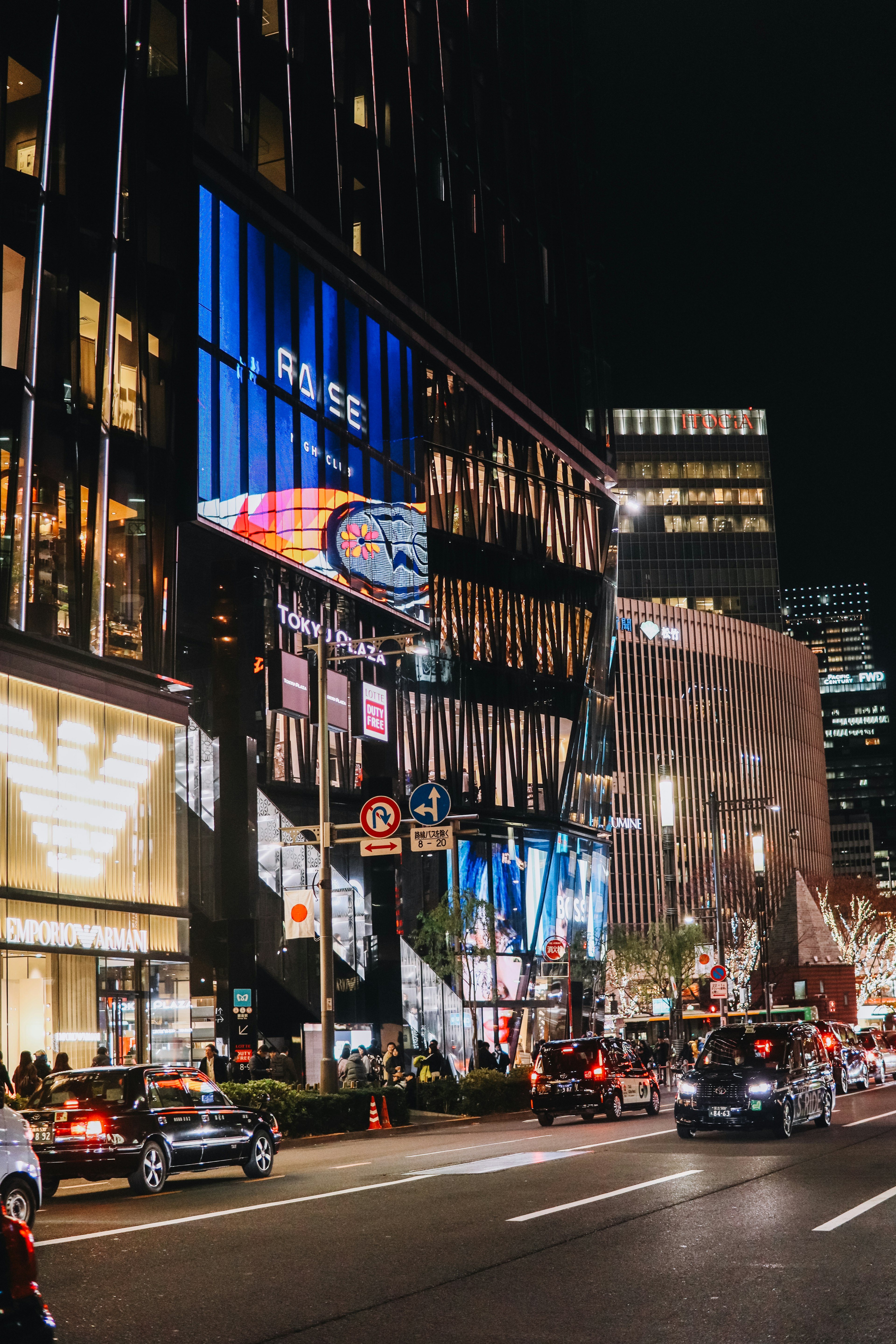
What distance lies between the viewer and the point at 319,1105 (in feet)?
87.3

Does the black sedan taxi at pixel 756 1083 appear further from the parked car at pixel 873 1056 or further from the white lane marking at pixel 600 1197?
the parked car at pixel 873 1056

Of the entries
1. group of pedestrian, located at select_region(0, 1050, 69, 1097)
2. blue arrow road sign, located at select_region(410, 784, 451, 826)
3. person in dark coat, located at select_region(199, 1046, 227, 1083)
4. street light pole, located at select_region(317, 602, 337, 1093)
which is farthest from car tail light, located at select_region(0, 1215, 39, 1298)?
person in dark coat, located at select_region(199, 1046, 227, 1083)

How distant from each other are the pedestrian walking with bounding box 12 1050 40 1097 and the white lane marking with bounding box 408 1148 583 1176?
26.7 ft

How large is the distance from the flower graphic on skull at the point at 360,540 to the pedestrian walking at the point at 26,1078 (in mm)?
22574

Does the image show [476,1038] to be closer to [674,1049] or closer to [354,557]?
[674,1049]

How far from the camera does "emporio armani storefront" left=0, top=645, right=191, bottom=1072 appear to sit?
28.5 meters

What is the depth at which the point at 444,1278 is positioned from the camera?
970 cm

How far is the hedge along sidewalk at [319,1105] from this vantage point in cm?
2511

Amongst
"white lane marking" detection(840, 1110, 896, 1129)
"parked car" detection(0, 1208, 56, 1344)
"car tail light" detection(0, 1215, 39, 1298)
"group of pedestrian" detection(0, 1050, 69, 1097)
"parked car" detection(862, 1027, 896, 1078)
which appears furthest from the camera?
"parked car" detection(862, 1027, 896, 1078)

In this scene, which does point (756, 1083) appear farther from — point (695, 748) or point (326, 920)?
point (695, 748)

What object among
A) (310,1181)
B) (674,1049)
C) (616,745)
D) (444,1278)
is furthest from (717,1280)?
(616,745)

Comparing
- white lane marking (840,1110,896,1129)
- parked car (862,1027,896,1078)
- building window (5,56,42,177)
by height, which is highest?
building window (5,56,42,177)

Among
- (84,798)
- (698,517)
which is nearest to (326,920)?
(84,798)

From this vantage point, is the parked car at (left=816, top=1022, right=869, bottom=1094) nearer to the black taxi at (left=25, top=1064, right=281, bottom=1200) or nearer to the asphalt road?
the asphalt road
